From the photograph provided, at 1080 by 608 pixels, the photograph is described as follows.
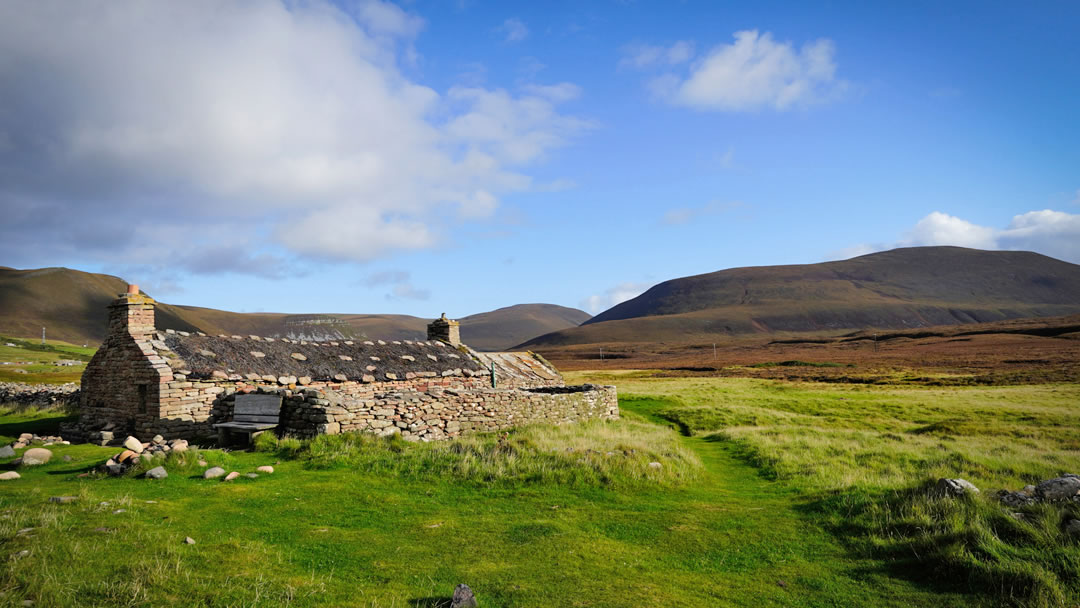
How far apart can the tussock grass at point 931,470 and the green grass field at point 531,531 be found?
1.8 inches

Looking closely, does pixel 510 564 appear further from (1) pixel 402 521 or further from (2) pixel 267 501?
(2) pixel 267 501

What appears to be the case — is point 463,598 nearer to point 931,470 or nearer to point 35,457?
point 35,457

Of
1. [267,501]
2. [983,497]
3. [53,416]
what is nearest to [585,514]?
Answer: [267,501]

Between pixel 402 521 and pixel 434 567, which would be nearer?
pixel 434 567

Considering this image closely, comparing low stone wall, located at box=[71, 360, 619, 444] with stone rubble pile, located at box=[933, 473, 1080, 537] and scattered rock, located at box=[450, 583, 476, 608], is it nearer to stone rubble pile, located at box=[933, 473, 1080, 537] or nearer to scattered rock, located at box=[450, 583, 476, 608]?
scattered rock, located at box=[450, 583, 476, 608]

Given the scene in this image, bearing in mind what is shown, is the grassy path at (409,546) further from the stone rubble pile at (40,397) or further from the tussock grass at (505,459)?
the stone rubble pile at (40,397)

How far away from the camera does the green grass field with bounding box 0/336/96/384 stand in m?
40.5

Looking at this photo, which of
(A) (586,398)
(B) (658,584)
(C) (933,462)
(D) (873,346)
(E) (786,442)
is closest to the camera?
(B) (658,584)

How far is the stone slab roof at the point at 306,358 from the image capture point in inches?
692

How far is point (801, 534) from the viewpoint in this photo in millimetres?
8758

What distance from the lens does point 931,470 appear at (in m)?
13.5

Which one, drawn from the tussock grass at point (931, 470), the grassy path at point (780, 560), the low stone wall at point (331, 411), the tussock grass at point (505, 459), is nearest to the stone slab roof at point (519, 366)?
the tussock grass at point (931, 470)

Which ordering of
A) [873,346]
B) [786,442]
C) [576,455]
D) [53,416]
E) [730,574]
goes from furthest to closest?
[873,346] → [53,416] → [786,442] → [576,455] → [730,574]

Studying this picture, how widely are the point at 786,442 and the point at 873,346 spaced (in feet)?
353
